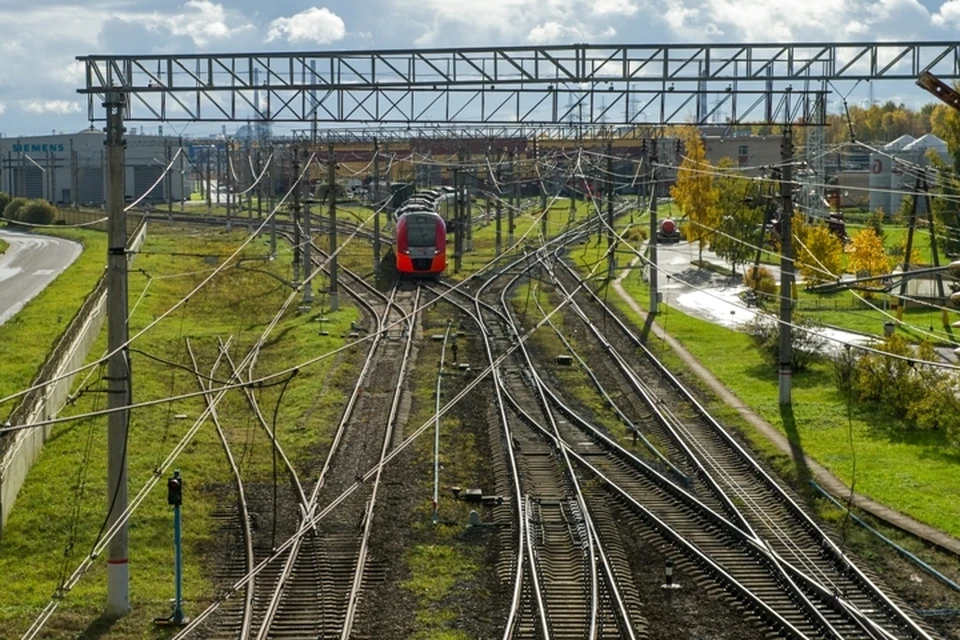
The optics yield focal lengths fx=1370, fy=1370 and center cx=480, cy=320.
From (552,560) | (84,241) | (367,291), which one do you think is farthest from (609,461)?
(84,241)

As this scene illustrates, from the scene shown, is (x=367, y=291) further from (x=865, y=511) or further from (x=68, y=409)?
(x=865, y=511)

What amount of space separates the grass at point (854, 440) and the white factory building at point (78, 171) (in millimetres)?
68246

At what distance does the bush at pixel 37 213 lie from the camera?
2798 inches

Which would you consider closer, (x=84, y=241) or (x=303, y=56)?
(x=303, y=56)

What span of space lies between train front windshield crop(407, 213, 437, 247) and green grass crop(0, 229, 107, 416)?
985cm

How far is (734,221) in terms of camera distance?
4888 cm

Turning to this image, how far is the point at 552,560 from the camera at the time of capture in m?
15.0

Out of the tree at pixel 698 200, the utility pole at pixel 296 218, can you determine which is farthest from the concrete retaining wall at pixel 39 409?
the tree at pixel 698 200

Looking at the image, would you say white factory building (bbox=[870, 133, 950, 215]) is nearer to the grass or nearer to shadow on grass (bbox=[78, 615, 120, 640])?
the grass

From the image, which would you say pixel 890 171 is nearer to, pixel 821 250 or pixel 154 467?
pixel 821 250

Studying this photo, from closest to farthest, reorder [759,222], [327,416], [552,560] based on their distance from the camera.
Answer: [552,560], [327,416], [759,222]

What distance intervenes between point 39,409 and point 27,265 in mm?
34466

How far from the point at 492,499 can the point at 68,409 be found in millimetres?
9095

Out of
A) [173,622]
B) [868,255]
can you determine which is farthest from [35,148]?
[173,622]
